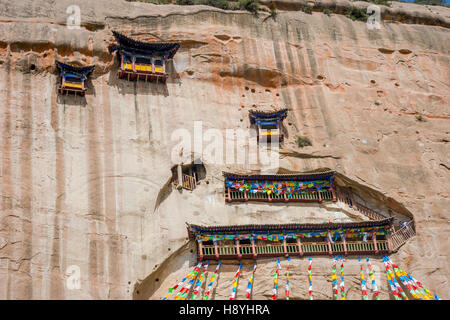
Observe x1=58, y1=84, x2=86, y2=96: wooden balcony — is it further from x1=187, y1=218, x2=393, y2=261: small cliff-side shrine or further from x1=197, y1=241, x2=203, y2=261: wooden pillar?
x1=197, y1=241, x2=203, y2=261: wooden pillar

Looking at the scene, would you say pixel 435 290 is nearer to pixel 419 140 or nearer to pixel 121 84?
pixel 419 140

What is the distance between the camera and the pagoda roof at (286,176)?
23.8 m

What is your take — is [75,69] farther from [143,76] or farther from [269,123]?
[269,123]

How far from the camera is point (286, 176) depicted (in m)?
24.1

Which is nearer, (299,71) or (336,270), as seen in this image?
(336,270)

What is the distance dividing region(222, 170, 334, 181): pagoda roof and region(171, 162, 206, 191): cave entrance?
1.29 meters

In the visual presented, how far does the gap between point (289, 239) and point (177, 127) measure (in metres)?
6.87

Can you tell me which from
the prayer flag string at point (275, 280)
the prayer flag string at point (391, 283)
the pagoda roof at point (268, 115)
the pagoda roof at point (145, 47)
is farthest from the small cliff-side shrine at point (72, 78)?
the prayer flag string at point (391, 283)

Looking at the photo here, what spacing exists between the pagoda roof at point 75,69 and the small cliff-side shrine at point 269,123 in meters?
7.36

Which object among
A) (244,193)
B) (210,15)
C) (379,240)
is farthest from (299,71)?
(379,240)

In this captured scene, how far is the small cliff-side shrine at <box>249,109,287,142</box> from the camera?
25.6 meters

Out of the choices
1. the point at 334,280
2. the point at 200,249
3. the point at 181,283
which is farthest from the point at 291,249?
the point at 181,283

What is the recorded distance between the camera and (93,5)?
26.8 m

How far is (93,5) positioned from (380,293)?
18027mm
